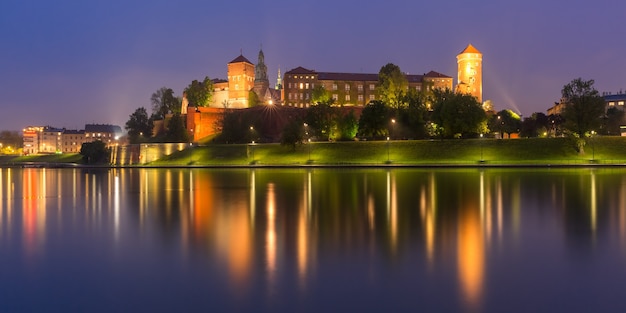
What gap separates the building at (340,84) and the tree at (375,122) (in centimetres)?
2720

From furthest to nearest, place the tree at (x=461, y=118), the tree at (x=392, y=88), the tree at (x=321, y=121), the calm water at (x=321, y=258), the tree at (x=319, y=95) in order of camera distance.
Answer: the tree at (x=319, y=95)
the tree at (x=392, y=88)
the tree at (x=321, y=121)
the tree at (x=461, y=118)
the calm water at (x=321, y=258)

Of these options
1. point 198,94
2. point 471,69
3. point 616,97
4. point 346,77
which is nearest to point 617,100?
point 616,97

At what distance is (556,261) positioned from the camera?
268 inches

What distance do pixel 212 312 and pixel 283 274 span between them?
1416 mm

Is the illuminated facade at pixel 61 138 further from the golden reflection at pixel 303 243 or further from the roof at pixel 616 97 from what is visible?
the golden reflection at pixel 303 243

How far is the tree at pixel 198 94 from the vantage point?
7669 centimetres

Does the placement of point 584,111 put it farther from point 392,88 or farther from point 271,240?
point 271,240

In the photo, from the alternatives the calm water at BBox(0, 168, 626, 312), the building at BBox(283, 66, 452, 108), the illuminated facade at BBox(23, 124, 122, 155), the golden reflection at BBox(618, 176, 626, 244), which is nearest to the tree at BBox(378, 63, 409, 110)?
the building at BBox(283, 66, 452, 108)

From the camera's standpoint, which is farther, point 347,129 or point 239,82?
point 239,82

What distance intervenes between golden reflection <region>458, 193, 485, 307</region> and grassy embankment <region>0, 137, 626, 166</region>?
103 ft

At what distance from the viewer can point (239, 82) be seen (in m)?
81.9

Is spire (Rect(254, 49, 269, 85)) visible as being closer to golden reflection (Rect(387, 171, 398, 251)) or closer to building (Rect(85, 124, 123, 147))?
building (Rect(85, 124, 123, 147))

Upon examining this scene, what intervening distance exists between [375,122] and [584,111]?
20.1 m

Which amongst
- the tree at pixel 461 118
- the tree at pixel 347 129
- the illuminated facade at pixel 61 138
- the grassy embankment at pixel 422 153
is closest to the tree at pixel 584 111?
the grassy embankment at pixel 422 153
